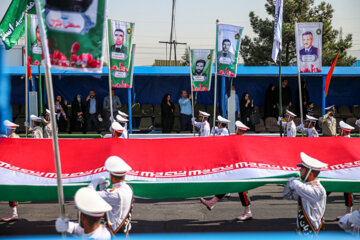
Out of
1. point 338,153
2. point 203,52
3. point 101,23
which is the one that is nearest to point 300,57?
point 203,52

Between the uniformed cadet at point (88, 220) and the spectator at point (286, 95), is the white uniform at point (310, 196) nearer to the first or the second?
the uniformed cadet at point (88, 220)

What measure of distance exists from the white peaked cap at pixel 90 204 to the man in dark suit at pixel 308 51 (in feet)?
37.7

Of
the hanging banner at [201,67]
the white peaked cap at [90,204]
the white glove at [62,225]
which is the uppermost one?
the hanging banner at [201,67]

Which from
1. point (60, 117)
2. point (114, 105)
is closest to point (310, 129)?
point (114, 105)

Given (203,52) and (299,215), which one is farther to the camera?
(203,52)

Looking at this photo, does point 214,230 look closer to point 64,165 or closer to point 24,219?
point 64,165

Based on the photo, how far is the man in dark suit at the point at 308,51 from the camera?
14.2 metres

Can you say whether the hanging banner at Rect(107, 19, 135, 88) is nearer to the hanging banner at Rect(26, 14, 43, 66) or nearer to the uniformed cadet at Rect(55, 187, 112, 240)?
the hanging banner at Rect(26, 14, 43, 66)

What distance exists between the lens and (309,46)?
46.8 feet

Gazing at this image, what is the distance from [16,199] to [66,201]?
3.53 meters

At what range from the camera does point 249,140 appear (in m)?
8.23

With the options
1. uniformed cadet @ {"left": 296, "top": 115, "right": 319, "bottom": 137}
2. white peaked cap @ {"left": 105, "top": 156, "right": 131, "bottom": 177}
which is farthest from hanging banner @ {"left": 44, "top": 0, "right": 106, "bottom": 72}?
uniformed cadet @ {"left": 296, "top": 115, "right": 319, "bottom": 137}

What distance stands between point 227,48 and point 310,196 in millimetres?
9175

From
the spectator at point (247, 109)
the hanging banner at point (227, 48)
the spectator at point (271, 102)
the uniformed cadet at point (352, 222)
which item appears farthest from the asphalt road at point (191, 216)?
the spectator at point (271, 102)
